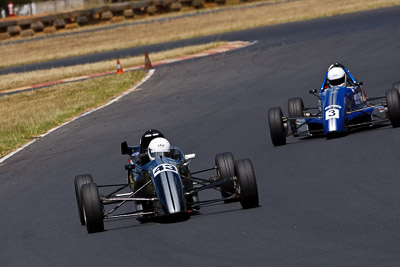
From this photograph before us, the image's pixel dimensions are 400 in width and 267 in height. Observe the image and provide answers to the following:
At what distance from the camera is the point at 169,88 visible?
2302cm

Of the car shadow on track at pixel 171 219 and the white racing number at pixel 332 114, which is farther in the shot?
the white racing number at pixel 332 114

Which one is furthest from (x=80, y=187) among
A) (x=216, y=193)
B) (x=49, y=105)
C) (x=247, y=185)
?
(x=49, y=105)

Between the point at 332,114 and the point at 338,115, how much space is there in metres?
0.09

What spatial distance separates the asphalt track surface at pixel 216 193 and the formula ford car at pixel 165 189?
0.54ft

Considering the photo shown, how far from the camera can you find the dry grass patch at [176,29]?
3962 cm

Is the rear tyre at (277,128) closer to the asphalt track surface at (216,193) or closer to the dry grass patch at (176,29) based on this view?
the asphalt track surface at (216,193)

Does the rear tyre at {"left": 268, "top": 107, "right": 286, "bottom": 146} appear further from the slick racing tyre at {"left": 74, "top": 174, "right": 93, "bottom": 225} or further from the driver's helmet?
the slick racing tyre at {"left": 74, "top": 174, "right": 93, "bottom": 225}

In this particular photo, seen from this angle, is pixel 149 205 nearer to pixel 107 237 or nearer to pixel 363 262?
pixel 107 237

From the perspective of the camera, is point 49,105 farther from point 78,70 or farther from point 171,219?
point 171,219

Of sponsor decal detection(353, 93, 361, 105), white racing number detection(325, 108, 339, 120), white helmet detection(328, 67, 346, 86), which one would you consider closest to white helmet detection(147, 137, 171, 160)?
white racing number detection(325, 108, 339, 120)

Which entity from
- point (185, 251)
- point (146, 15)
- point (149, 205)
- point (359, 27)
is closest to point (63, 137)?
point (149, 205)

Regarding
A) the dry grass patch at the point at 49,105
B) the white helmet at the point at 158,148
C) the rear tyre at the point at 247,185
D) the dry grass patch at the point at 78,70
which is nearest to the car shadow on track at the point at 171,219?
the rear tyre at the point at 247,185

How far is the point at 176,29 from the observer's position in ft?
139

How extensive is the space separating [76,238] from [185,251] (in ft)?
5.61
